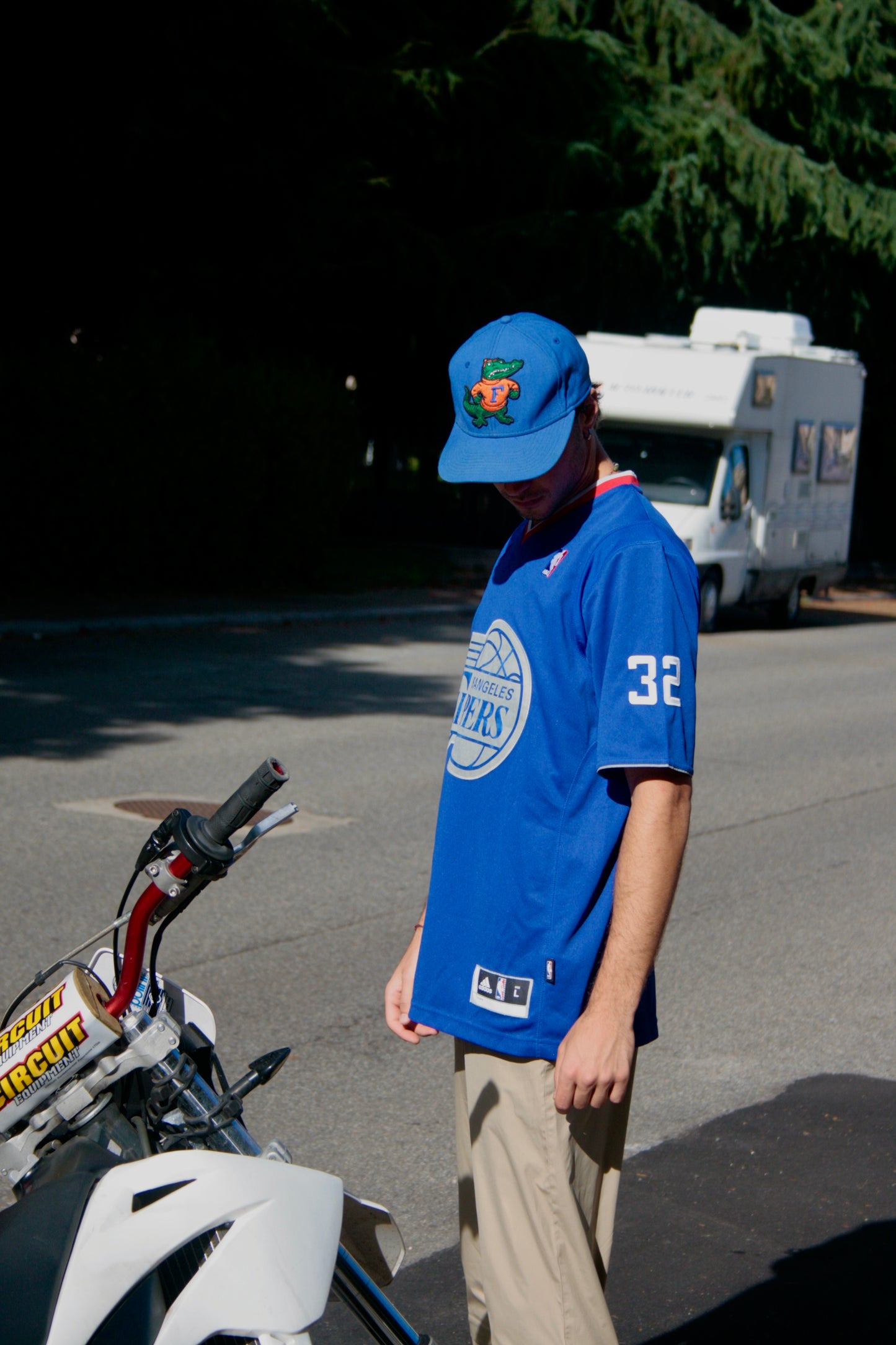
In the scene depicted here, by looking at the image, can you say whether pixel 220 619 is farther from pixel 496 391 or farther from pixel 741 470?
pixel 496 391

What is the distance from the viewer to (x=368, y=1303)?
76.4 inches

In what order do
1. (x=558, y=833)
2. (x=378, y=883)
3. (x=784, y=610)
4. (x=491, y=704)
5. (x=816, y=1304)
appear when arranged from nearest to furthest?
(x=558, y=833)
(x=491, y=704)
(x=816, y=1304)
(x=378, y=883)
(x=784, y=610)

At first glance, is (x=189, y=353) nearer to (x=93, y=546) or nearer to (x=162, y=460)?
(x=162, y=460)

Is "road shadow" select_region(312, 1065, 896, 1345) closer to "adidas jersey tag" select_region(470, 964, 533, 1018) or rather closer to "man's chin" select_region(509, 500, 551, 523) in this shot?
"adidas jersey tag" select_region(470, 964, 533, 1018)

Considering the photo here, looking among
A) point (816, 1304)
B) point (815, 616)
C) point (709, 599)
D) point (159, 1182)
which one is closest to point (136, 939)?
point (159, 1182)

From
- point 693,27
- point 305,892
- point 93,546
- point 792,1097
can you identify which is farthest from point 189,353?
point 792,1097

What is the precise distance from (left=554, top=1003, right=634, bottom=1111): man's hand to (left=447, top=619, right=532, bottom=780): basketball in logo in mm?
410

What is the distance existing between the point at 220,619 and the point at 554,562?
1466cm

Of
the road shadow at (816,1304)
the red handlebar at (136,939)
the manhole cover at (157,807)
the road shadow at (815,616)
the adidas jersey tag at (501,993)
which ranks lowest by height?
the road shadow at (816,1304)

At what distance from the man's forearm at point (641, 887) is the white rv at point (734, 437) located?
15452 millimetres

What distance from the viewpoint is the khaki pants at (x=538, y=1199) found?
2.28 meters

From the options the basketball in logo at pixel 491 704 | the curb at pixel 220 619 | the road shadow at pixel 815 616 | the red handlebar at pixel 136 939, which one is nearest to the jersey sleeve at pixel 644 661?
the basketball in logo at pixel 491 704

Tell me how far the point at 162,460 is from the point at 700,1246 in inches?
634

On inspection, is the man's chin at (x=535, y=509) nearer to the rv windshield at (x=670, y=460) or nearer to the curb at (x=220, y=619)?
the curb at (x=220, y=619)
